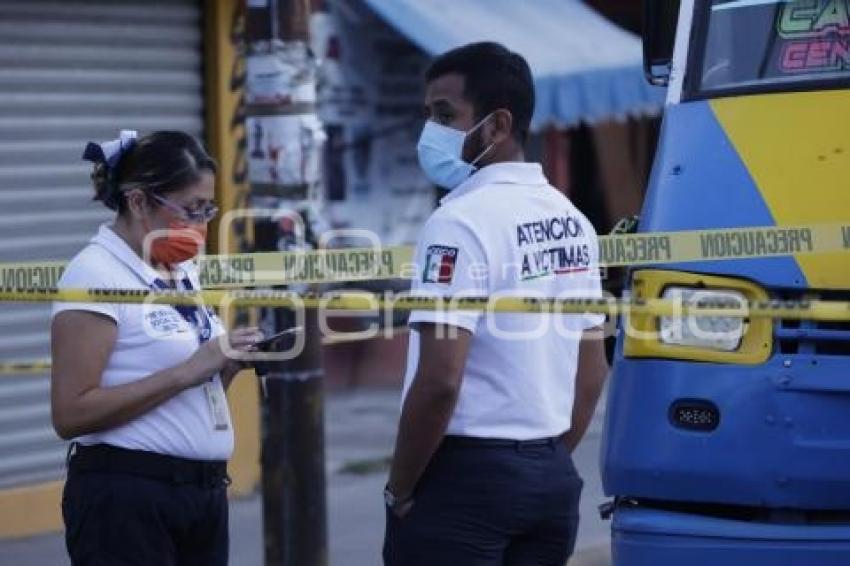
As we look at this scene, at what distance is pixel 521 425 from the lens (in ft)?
13.7

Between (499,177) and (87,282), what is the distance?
3.45 feet

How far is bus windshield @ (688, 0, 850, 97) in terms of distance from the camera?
5871 millimetres

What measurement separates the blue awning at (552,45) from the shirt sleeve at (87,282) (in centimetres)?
732

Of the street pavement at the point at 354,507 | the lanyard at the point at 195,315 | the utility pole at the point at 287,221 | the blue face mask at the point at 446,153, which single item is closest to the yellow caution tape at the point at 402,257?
the blue face mask at the point at 446,153

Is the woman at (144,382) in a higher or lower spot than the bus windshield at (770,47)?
lower

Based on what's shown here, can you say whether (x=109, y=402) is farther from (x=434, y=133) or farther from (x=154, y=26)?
(x=154, y=26)

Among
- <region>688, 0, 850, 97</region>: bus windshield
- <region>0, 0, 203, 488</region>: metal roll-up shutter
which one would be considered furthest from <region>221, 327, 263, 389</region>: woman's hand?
<region>0, 0, 203, 488</region>: metal roll-up shutter

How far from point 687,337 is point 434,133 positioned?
1.26 metres

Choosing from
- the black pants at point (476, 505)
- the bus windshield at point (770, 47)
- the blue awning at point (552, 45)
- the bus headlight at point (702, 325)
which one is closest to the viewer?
the black pants at point (476, 505)

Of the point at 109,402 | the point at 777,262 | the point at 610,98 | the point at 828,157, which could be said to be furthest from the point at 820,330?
the point at 610,98

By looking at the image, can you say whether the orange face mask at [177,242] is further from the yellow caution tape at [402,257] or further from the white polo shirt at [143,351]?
the yellow caution tape at [402,257]

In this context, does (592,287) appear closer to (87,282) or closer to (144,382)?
(144,382)

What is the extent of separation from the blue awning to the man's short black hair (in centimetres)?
722

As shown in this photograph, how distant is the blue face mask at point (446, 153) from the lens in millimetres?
4344
